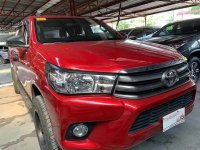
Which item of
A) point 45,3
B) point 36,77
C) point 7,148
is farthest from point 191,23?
point 45,3

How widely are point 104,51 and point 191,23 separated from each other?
155 inches

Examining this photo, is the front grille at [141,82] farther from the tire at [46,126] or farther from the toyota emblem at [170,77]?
the tire at [46,126]

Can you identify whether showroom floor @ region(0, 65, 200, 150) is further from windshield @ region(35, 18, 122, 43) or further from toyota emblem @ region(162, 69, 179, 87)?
windshield @ region(35, 18, 122, 43)

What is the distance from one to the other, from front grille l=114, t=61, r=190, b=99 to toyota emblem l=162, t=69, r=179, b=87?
0.03m

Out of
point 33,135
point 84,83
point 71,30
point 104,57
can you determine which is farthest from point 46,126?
point 71,30

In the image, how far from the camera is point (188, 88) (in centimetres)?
242

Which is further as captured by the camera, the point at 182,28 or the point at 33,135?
the point at 182,28

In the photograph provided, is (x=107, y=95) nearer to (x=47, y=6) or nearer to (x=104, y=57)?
(x=104, y=57)

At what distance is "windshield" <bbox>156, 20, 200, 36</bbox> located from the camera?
17.5ft

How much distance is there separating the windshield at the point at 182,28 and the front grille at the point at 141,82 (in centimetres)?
349

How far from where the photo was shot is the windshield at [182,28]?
17.5 feet

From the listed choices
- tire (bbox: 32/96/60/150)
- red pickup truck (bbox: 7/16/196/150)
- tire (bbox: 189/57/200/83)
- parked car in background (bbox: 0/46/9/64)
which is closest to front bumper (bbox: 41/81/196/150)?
red pickup truck (bbox: 7/16/196/150)

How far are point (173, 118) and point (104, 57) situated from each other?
0.89 m

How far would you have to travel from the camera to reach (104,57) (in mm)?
2154
